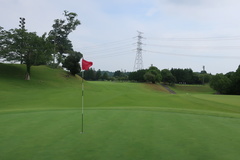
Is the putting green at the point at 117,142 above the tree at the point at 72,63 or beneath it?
beneath

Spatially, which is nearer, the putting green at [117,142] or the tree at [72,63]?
the putting green at [117,142]

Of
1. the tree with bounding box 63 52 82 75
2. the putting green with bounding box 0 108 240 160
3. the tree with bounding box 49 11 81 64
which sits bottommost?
the putting green with bounding box 0 108 240 160

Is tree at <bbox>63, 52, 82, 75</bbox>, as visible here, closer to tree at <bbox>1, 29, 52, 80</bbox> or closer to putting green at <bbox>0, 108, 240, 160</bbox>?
tree at <bbox>1, 29, 52, 80</bbox>

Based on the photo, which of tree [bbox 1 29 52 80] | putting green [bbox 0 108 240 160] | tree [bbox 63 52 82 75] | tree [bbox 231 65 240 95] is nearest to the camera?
putting green [bbox 0 108 240 160]

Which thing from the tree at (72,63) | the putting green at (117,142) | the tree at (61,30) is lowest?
the putting green at (117,142)

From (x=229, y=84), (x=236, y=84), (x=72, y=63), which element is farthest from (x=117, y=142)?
(x=236, y=84)

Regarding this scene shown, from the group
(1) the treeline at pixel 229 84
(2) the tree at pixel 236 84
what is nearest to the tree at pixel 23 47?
(1) the treeline at pixel 229 84

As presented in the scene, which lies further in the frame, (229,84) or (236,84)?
(229,84)

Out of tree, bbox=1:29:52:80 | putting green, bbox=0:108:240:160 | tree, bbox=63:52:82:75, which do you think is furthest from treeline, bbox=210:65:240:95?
putting green, bbox=0:108:240:160

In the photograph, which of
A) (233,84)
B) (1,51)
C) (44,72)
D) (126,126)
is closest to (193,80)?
(233,84)

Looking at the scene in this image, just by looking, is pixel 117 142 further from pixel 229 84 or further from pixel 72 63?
pixel 229 84

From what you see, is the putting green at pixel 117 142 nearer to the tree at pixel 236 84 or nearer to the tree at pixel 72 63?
the tree at pixel 72 63

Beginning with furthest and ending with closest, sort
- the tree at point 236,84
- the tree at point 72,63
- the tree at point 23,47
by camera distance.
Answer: the tree at point 236,84, the tree at point 72,63, the tree at point 23,47

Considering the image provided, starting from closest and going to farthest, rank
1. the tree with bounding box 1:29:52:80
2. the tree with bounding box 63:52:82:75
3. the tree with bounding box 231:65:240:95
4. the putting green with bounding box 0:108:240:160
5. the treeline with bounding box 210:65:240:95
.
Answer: the putting green with bounding box 0:108:240:160
the tree with bounding box 1:29:52:80
the tree with bounding box 63:52:82:75
the tree with bounding box 231:65:240:95
the treeline with bounding box 210:65:240:95
